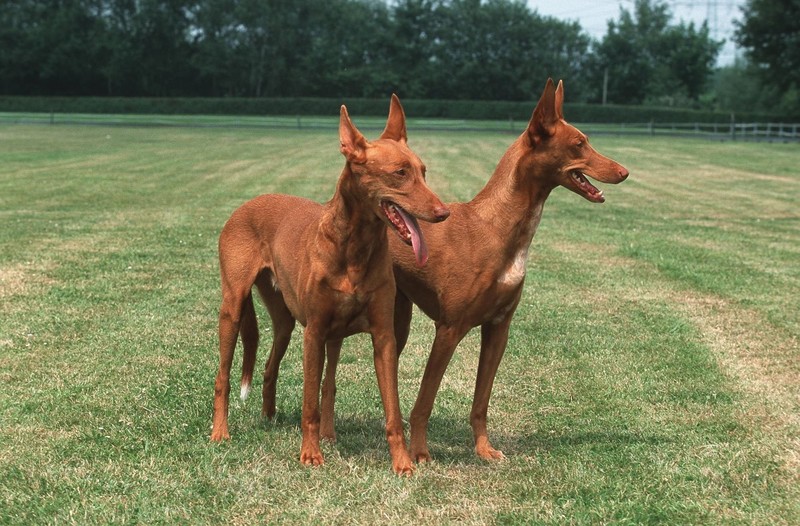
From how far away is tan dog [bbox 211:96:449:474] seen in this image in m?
4.95

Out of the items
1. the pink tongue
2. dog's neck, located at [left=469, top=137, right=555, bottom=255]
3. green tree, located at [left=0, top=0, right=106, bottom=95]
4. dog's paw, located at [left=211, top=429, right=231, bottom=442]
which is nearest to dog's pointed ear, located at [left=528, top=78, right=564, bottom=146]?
dog's neck, located at [left=469, top=137, right=555, bottom=255]

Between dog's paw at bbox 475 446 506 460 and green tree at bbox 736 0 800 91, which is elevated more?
green tree at bbox 736 0 800 91

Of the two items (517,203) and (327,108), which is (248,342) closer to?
(517,203)

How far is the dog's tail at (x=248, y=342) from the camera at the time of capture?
632cm

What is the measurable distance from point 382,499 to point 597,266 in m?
8.45

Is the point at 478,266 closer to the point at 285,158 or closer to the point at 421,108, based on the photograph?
the point at 285,158

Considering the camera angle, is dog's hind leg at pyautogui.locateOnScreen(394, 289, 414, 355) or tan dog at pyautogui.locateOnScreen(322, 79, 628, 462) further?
dog's hind leg at pyautogui.locateOnScreen(394, 289, 414, 355)

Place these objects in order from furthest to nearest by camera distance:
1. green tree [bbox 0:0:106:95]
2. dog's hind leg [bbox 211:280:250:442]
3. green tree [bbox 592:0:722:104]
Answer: green tree [bbox 592:0:722:104] < green tree [bbox 0:0:106:95] < dog's hind leg [bbox 211:280:250:442]

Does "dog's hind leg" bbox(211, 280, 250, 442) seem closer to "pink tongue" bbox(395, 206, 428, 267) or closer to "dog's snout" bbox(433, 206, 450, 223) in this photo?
"pink tongue" bbox(395, 206, 428, 267)

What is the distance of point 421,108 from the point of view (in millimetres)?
77438

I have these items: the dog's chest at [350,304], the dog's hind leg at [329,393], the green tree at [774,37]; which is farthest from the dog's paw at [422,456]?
the green tree at [774,37]

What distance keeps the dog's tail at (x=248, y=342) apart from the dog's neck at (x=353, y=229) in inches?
45.6

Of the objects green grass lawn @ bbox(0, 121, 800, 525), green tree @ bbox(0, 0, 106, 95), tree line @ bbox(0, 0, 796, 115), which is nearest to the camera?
green grass lawn @ bbox(0, 121, 800, 525)

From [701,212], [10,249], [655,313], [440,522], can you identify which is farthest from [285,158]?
[440,522]
